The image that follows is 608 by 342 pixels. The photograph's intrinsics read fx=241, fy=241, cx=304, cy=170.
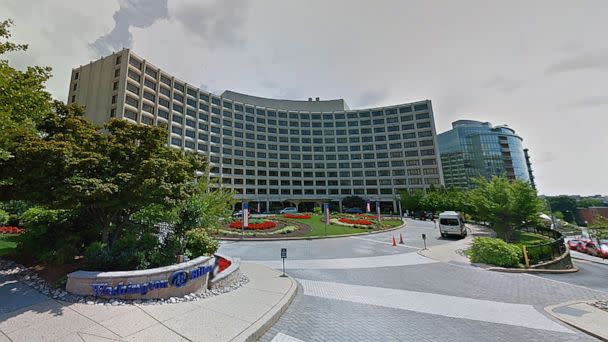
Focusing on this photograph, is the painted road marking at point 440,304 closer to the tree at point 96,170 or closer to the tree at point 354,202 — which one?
the tree at point 96,170

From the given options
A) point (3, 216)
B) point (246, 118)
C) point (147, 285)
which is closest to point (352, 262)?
point (147, 285)

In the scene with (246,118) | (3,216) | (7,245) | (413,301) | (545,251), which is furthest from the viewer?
(246,118)

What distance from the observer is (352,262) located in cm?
1402

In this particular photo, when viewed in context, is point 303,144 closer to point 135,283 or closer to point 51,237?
point 51,237

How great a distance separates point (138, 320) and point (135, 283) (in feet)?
4.78

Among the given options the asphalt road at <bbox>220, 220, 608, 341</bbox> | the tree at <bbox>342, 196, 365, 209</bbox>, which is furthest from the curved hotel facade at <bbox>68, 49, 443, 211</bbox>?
the asphalt road at <bbox>220, 220, 608, 341</bbox>

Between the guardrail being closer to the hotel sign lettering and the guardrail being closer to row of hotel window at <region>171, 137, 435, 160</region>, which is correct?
the hotel sign lettering

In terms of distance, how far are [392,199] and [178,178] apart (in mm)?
72364

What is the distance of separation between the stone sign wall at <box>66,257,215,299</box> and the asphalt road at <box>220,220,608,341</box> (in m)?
3.48

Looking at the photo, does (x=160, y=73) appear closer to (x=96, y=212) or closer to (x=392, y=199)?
(x=96, y=212)

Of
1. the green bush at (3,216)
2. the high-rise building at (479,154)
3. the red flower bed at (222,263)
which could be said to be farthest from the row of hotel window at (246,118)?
the red flower bed at (222,263)

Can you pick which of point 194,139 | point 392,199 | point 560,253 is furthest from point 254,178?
point 560,253

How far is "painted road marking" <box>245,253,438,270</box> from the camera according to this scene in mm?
13156

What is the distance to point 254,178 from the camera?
2852 inches
